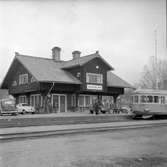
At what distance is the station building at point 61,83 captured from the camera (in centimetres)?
3134

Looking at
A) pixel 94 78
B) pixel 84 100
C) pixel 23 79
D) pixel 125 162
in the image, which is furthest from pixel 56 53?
pixel 125 162

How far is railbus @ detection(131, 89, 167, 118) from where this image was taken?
25.3 m

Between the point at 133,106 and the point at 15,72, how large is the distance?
1943cm

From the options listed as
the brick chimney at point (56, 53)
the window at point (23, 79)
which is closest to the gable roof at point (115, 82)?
the brick chimney at point (56, 53)

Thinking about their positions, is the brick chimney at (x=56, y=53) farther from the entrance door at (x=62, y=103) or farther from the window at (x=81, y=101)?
the entrance door at (x=62, y=103)

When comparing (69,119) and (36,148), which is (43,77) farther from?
(36,148)

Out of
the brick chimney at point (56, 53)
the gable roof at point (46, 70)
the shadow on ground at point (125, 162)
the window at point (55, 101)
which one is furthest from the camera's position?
the brick chimney at point (56, 53)

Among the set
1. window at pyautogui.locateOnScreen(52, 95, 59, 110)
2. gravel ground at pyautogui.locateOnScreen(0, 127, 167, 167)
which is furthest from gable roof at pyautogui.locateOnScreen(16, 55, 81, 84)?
gravel ground at pyautogui.locateOnScreen(0, 127, 167, 167)

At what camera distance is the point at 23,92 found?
3562cm

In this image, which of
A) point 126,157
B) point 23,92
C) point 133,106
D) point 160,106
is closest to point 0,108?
point 23,92

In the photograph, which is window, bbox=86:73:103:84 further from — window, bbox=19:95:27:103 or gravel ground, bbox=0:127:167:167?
gravel ground, bbox=0:127:167:167

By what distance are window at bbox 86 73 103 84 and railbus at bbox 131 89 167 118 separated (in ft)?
29.5

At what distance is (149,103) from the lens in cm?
2542

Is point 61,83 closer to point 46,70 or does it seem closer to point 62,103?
point 62,103
